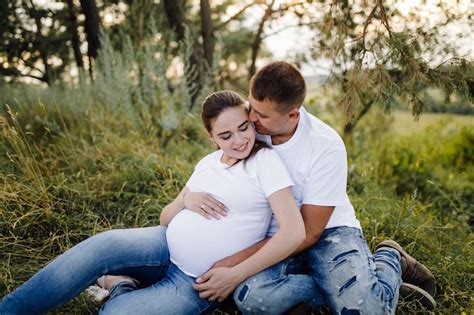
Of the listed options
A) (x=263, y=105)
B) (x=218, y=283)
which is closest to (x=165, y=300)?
(x=218, y=283)

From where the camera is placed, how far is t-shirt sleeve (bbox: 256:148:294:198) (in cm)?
236

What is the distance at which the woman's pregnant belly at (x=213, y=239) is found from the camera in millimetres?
2426

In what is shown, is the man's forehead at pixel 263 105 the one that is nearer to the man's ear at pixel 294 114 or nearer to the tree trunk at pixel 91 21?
the man's ear at pixel 294 114

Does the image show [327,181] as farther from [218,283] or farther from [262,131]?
[218,283]

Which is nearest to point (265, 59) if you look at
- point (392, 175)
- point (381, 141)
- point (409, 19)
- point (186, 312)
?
point (381, 141)

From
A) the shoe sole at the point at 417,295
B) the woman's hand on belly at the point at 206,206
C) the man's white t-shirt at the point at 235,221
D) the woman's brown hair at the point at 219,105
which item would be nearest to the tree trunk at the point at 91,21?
the woman's brown hair at the point at 219,105

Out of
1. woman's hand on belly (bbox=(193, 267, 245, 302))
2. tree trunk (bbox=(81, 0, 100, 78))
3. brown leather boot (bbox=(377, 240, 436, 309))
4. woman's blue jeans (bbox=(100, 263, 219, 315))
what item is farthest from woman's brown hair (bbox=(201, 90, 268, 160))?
tree trunk (bbox=(81, 0, 100, 78))

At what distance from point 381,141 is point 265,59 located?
3.12 m

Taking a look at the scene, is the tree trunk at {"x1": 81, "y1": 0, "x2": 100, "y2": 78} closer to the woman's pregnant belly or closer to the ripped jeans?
the woman's pregnant belly

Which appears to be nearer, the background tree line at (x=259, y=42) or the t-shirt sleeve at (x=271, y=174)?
the t-shirt sleeve at (x=271, y=174)

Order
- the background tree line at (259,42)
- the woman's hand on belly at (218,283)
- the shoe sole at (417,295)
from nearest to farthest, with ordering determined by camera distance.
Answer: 1. the woman's hand on belly at (218,283)
2. the shoe sole at (417,295)
3. the background tree line at (259,42)

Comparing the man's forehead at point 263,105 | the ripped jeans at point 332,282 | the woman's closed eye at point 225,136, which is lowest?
the ripped jeans at point 332,282

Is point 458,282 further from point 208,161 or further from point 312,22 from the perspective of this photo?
point 312,22

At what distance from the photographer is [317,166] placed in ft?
8.23
